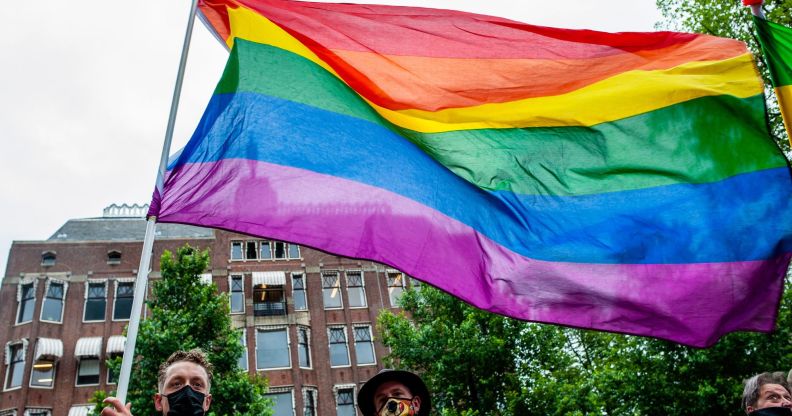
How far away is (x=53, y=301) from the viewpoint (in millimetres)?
32562

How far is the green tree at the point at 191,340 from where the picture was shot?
62.8ft

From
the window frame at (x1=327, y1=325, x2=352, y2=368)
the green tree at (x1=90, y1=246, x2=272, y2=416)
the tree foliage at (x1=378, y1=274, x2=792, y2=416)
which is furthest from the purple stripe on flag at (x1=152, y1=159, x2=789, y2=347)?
the window frame at (x1=327, y1=325, x2=352, y2=368)

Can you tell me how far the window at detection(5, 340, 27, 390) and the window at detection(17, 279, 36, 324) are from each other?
1275mm

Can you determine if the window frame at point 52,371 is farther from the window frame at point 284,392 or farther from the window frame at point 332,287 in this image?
the window frame at point 332,287

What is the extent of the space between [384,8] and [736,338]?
14.8 metres

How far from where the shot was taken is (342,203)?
4.50 meters

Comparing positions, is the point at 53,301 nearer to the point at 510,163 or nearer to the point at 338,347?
the point at 338,347

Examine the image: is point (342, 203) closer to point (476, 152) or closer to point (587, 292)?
point (476, 152)

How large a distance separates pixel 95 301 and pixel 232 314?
6814 mm

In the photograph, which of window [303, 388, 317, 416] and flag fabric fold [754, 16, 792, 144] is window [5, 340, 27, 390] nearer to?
window [303, 388, 317, 416]

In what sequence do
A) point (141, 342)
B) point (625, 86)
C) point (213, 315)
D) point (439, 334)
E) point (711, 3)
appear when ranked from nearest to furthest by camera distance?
point (625, 86)
point (711, 3)
point (141, 342)
point (213, 315)
point (439, 334)

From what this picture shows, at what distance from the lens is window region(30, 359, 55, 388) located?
99.1ft

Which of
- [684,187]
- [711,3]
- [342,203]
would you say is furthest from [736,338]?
[342,203]

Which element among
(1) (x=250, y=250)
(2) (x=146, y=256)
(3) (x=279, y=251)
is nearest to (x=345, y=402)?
(3) (x=279, y=251)
